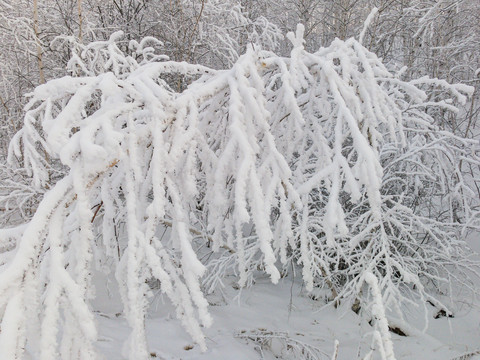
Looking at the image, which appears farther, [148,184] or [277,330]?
[277,330]

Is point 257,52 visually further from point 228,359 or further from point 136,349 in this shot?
point 228,359

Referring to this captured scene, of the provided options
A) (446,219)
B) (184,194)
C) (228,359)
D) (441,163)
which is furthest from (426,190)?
(184,194)

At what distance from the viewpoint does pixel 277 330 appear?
A: 444 cm

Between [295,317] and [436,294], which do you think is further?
[436,294]

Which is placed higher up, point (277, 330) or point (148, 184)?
point (148, 184)

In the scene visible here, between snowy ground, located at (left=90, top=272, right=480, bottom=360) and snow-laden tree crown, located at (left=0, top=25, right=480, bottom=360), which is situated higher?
snow-laden tree crown, located at (left=0, top=25, right=480, bottom=360)

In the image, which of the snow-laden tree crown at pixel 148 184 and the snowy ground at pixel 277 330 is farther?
the snowy ground at pixel 277 330

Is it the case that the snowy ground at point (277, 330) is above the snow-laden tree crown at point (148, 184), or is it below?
below

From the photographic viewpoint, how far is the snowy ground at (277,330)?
355 cm

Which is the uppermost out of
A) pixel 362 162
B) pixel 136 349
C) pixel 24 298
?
pixel 362 162

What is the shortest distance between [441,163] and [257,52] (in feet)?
11.6

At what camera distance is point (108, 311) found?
454cm

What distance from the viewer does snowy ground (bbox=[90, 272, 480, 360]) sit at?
3.55 m

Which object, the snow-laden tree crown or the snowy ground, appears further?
the snowy ground
